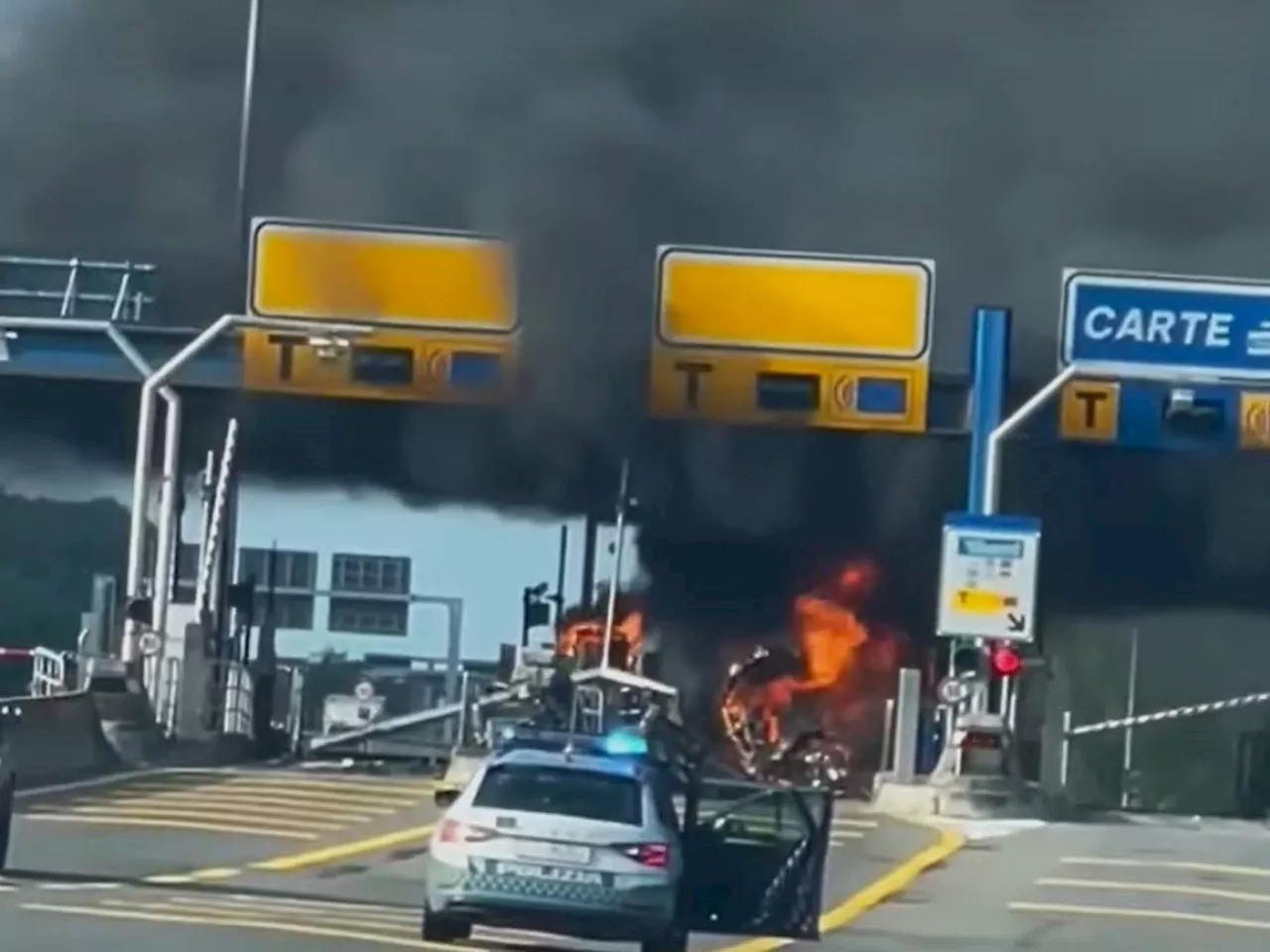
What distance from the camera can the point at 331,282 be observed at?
156 ft

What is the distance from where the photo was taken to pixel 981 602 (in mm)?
39562

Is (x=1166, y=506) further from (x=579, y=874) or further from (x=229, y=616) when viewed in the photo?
(x=579, y=874)

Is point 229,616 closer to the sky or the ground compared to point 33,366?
closer to the ground

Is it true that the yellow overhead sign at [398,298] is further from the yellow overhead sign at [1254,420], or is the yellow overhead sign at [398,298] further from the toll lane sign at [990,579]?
the yellow overhead sign at [1254,420]

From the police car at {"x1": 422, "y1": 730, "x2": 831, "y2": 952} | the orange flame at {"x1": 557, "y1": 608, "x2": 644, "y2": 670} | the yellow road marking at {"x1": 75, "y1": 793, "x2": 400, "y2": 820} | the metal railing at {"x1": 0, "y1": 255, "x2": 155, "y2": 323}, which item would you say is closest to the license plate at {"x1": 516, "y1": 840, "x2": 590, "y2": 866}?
the police car at {"x1": 422, "y1": 730, "x2": 831, "y2": 952}

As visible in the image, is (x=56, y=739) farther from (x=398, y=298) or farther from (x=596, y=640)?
(x=596, y=640)

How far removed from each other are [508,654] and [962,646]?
21383mm

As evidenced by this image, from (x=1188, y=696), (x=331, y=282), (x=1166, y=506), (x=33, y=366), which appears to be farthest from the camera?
(x=1188, y=696)

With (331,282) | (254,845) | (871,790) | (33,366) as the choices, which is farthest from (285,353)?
(254,845)

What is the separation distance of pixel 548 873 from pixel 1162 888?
9.38 metres

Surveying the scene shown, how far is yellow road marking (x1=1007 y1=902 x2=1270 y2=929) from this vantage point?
26891mm

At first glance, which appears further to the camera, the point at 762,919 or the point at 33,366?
the point at 33,366

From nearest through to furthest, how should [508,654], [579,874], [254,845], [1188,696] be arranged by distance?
[579,874]
[254,845]
[508,654]
[1188,696]

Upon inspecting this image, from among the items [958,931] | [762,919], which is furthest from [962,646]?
[762,919]
